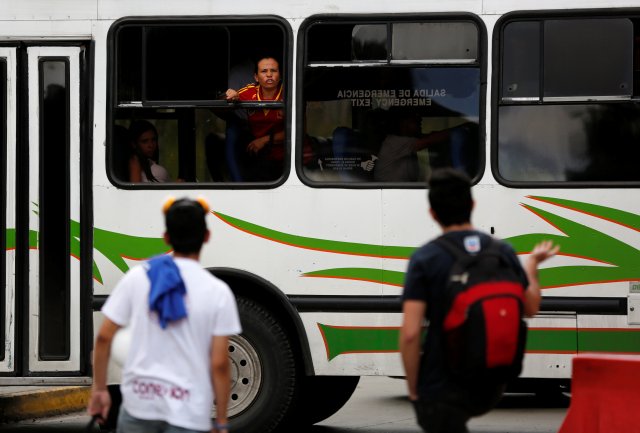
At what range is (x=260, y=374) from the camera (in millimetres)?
8625

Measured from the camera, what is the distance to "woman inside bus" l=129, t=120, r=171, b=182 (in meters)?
8.79

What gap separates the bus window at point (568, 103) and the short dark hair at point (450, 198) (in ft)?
11.9

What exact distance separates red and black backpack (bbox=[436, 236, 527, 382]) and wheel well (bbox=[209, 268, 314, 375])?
3.77 m

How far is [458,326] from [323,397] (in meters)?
5.14

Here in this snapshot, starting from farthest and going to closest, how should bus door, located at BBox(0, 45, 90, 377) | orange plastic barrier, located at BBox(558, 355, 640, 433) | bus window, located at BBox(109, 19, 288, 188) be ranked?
1. bus door, located at BBox(0, 45, 90, 377)
2. bus window, located at BBox(109, 19, 288, 188)
3. orange plastic barrier, located at BBox(558, 355, 640, 433)

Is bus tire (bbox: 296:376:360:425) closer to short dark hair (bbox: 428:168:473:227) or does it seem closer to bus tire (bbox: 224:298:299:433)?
bus tire (bbox: 224:298:299:433)

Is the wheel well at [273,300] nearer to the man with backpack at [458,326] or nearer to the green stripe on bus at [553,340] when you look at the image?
the green stripe on bus at [553,340]

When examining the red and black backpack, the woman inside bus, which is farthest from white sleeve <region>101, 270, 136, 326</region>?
the woman inside bus

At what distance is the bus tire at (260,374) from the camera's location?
8.56 metres

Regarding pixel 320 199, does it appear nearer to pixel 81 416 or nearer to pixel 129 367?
pixel 81 416

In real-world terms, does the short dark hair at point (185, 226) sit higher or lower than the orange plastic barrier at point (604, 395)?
higher

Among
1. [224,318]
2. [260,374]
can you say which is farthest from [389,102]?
[224,318]

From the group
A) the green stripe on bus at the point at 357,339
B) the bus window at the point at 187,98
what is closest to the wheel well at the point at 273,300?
the green stripe on bus at the point at 357,339

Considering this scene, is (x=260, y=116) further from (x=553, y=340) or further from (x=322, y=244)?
(x=553, y=340)
